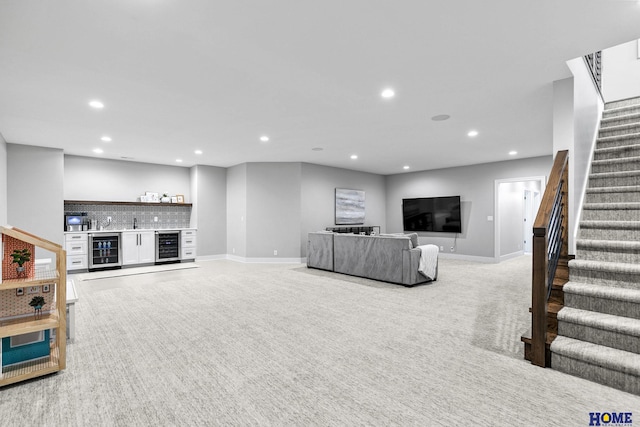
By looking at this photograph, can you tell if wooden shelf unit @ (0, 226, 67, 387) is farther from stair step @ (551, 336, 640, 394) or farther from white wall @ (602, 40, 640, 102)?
white wall @ (602, 40, 640, 102)

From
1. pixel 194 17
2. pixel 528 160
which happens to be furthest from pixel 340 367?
pixel 528 160

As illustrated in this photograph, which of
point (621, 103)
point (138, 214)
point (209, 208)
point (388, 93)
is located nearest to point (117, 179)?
point (138, 214)

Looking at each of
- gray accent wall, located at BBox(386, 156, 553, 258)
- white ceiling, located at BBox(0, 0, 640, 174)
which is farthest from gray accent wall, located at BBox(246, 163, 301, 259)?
gray accent wall, located at BBox(386, 156, 553, 258)

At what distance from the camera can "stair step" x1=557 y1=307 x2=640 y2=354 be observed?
2119 millimetres

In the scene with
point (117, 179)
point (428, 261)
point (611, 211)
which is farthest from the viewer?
point (117, 179)

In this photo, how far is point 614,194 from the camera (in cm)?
319

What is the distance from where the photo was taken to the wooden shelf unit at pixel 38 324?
2197mm

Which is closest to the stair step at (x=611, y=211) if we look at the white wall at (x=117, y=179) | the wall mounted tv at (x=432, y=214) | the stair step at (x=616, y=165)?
the stair step at (x=616, y=165)

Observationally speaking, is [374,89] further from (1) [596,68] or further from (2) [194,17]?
(1) [596,68]

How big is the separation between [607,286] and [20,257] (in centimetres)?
454

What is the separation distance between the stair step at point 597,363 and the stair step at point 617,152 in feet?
8.30

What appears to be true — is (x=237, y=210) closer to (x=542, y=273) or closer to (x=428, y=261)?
(x=428, y=261)

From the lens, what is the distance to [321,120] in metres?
4.66

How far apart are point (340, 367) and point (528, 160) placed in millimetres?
7346
